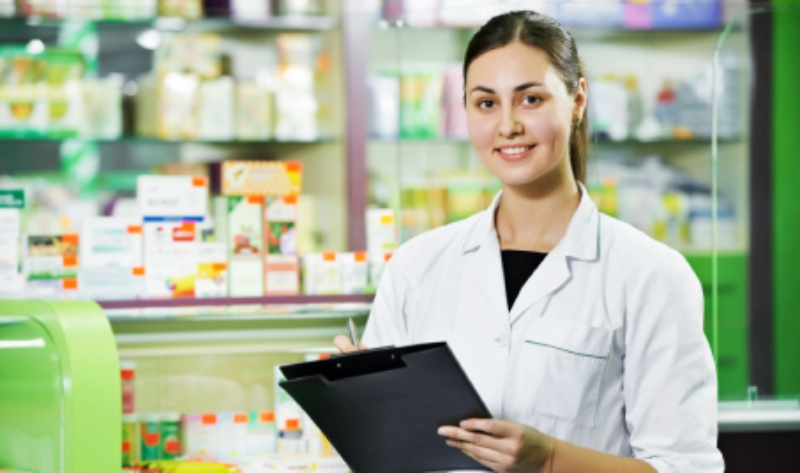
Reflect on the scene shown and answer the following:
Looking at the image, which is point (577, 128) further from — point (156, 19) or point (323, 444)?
point (156, 19)

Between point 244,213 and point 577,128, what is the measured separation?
1276 mm

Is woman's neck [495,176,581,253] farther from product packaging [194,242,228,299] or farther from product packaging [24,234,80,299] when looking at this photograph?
product packaging [24,234,80,299]

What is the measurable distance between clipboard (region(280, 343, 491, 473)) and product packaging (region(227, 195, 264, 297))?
3.89ft

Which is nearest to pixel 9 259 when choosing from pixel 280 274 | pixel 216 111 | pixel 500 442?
pixel 280 274

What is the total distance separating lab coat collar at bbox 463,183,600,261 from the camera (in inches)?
64.1

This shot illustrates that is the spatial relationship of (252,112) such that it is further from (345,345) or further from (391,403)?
(391,403)

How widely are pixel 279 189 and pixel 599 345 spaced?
1.42 m

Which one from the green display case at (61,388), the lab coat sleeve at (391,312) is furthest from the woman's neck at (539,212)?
the green display case at (61,388)

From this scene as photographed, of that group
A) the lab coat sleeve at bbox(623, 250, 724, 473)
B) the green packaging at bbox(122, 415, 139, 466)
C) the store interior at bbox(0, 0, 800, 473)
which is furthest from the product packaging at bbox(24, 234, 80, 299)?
the lab coat sleeve at bbox(623, 250, 724, 473)

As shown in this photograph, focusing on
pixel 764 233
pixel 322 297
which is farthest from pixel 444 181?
pixel 764 233

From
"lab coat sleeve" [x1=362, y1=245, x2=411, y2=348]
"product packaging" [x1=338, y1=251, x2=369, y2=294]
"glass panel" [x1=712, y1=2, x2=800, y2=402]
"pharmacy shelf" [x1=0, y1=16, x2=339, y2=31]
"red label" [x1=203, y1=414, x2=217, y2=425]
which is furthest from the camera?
"pharmacy shelf" [x1=0, y1=16, x2=339, y2=31]

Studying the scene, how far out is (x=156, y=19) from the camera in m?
3.41

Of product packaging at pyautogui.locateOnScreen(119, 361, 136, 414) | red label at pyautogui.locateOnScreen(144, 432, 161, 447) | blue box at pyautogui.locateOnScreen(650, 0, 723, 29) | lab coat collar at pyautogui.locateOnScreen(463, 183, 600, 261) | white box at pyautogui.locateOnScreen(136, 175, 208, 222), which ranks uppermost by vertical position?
blue box at pyautogui.locateOnScreen(650, 0, 723, 29)

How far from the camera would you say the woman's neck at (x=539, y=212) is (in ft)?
5.52
